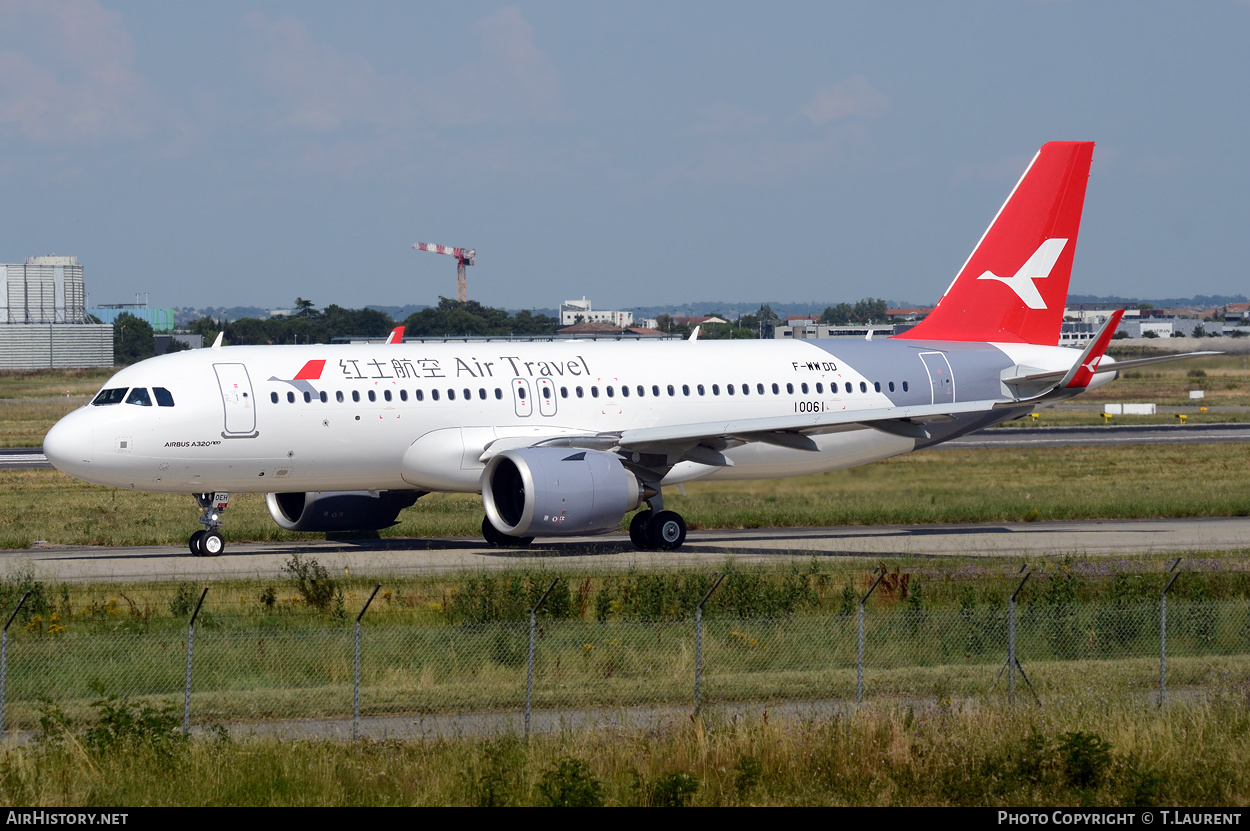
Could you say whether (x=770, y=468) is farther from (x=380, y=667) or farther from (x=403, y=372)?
(x=380, y=667)

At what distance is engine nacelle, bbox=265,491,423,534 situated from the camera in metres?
35.8

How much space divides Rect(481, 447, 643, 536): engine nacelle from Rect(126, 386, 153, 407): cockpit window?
23.8 feet

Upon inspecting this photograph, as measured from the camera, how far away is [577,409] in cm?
3572

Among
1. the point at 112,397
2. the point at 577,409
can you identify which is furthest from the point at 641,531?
the point at 112,397

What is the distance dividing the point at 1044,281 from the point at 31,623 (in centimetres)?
2783

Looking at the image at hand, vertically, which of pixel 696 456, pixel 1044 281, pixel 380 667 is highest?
pixel 1044 281

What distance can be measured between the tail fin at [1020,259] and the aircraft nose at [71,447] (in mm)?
20812

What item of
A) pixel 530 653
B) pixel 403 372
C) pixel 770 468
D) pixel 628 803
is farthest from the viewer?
pixel 770 468

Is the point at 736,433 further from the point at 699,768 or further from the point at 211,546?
the point at 699,768

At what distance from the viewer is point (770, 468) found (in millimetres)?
36875

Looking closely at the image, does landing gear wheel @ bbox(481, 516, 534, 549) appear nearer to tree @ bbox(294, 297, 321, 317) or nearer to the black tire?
the black tire

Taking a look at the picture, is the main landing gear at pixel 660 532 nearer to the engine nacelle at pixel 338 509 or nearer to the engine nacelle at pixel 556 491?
the engine nacelle at pixel 556 491

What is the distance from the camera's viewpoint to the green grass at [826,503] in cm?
3716

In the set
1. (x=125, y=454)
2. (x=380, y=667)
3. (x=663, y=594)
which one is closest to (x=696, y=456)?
(x=663, y=594)
